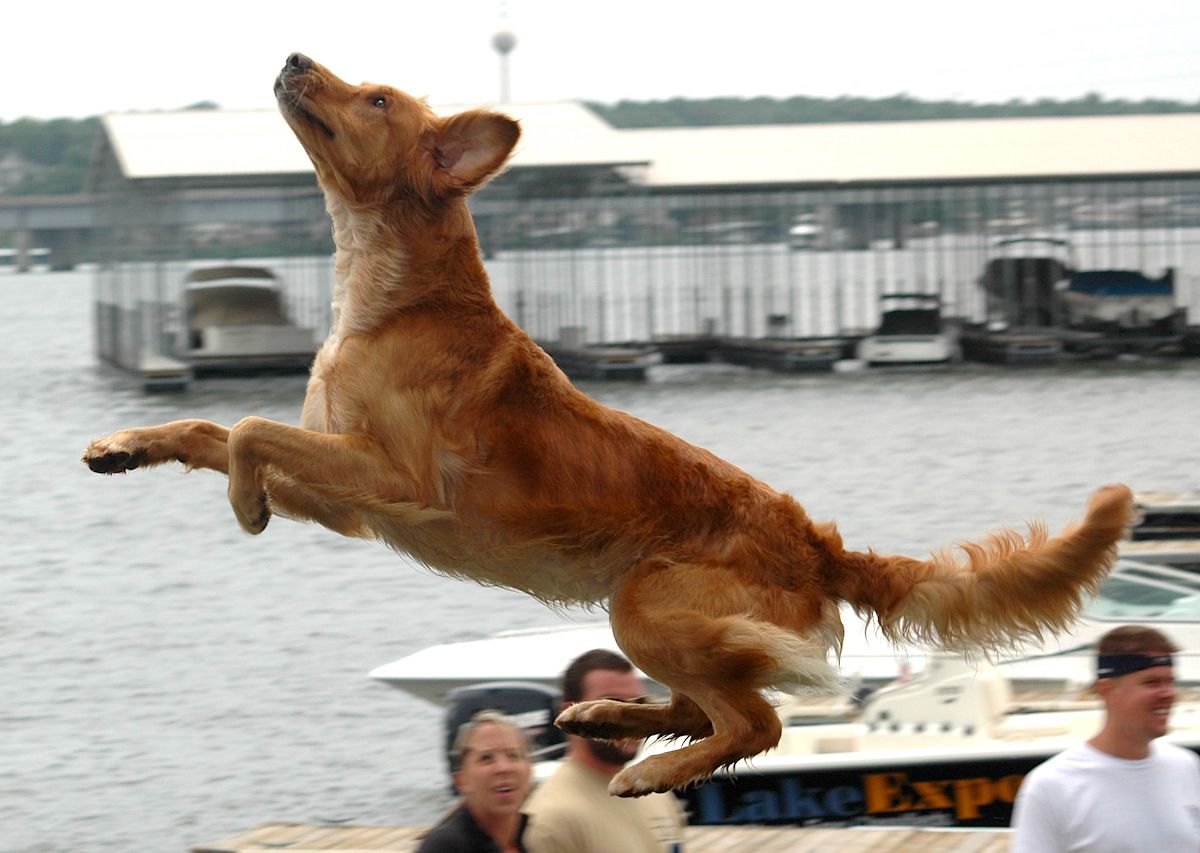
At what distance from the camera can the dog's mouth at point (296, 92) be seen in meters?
4.51

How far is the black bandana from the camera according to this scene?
246 inches

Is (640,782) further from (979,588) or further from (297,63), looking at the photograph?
(297,63)

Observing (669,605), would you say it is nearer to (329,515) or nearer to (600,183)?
(329,515)

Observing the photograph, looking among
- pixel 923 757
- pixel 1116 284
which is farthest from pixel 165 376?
pixel 923 757

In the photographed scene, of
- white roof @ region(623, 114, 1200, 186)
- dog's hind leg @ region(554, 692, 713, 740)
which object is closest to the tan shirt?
dog's hind leg @ region(554, 692, 713, 740)

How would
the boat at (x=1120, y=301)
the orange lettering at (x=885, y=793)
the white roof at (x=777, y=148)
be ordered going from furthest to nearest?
the boat at (x=1120, y=301) → the white roof at (x=777, y=148) → the orange lettering at (x=885, y=793)

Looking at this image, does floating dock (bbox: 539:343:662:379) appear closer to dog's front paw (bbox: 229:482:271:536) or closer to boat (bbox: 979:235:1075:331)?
boat (bbox: 979:235:1075:331)

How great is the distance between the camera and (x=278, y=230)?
65.3 metres

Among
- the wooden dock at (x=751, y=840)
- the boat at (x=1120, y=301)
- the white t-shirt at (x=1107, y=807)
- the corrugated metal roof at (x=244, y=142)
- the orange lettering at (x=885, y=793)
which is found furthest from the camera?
the boat at (x=1120, y=301)

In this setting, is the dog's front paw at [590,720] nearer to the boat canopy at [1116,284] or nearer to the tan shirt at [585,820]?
the tan shirt at [585,820]

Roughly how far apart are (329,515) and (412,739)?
19.2 meters

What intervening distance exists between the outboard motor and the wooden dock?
12.4 feet

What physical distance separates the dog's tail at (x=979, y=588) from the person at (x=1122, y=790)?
4.97 ft

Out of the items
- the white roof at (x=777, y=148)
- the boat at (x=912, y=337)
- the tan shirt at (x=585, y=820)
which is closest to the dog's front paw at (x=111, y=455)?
the tan shirt at (x=585, y=820)
